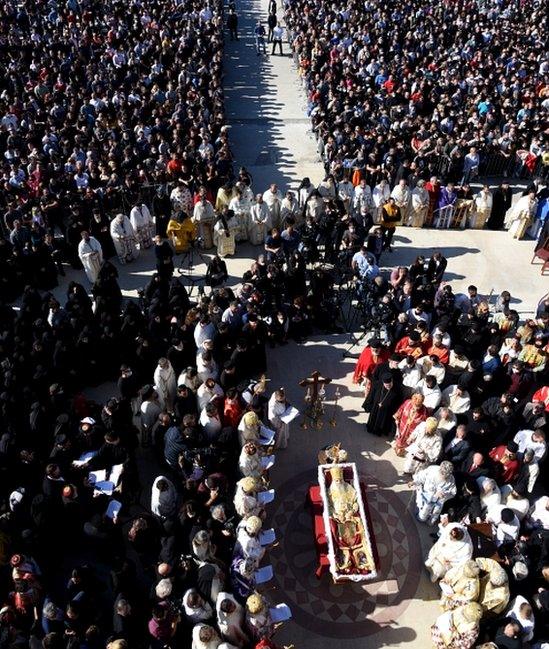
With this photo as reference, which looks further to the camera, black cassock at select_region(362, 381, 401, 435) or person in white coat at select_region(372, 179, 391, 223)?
person in white coat at select_region(372, 179, 391, 223)

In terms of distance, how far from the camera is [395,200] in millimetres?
15234

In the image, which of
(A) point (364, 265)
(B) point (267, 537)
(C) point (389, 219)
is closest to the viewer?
(B) point (267, 537)

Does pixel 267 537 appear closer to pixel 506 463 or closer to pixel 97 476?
pixel 97 476

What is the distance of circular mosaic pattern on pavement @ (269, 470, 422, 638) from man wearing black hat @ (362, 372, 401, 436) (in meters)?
1.09

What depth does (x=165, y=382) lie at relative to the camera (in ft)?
32.1

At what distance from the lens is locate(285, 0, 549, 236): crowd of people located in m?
16.4

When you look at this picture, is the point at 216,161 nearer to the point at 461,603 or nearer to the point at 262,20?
the point at 461,603

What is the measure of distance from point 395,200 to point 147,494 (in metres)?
10.0

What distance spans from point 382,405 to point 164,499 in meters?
4.09

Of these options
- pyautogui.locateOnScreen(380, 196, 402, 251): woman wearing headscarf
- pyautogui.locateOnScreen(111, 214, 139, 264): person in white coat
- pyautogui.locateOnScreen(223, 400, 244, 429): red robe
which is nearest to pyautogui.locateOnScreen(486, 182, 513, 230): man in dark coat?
pyautogui.locateOnScreen(380, 196, 402, 251): woman wearing headscarf

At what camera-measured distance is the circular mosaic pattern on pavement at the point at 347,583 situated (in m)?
8.15

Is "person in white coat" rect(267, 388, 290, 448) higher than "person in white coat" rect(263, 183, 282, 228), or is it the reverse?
"person in white coat" rect(263, 183, 282, 228)

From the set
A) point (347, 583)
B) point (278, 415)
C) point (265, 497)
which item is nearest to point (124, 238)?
point (278, 415)

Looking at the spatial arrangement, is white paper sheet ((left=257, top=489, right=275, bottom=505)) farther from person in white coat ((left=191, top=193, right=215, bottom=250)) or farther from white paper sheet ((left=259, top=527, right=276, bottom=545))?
person in white coat ((left=191, top=193, right=215, bottom=250))
